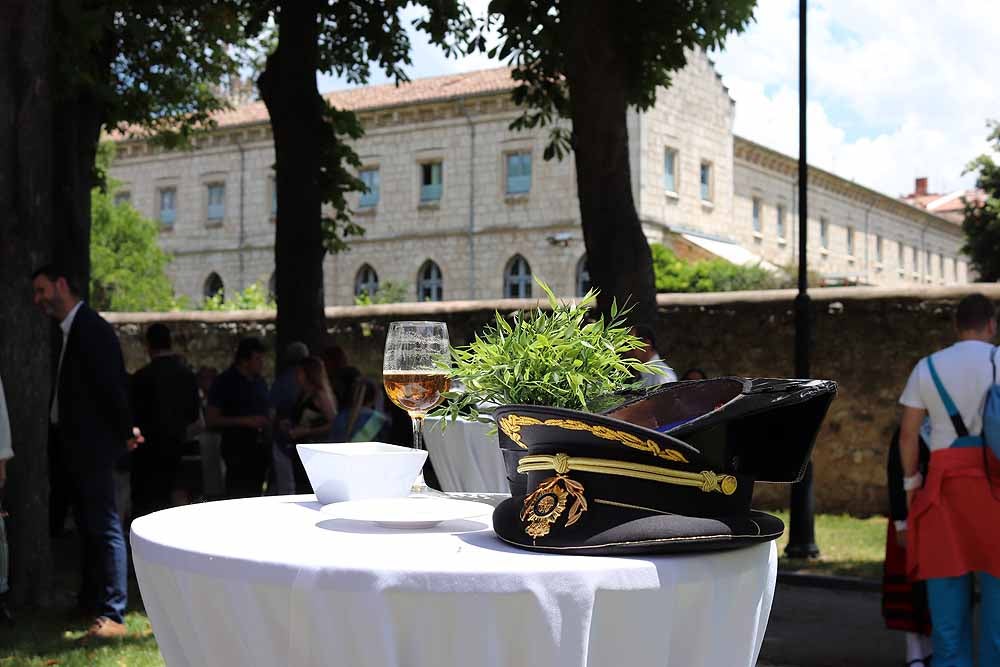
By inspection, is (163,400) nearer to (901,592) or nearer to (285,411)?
(285,411)

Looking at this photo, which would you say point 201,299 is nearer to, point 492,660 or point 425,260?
point 425,260

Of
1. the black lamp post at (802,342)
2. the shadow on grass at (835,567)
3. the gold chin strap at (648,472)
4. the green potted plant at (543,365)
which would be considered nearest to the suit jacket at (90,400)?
the green potted plant at (543,365)

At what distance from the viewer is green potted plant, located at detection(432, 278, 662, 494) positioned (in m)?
2.47

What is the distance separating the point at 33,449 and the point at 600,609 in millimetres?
6494

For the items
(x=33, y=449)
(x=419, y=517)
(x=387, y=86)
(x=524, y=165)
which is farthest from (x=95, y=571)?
(x=387, y=86)

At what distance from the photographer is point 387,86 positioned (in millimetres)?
50844

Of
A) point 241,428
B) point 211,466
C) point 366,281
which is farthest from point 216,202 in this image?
point 241,428

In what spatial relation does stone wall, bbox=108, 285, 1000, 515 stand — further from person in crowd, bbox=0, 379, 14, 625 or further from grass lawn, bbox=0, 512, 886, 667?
person in crowd, bbox=0, 379, 14, 625

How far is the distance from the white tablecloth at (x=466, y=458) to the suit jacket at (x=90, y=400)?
6.43ft

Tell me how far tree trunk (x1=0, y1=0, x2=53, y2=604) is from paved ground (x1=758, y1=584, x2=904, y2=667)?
4.76 meters

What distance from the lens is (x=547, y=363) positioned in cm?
247

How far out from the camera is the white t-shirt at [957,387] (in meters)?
5.83

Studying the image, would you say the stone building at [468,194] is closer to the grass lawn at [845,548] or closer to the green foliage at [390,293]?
the green foliage at [390,293]

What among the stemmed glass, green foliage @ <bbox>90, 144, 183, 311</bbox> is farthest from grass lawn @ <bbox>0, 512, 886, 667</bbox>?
green foliage @ <bbox>90, 144, 183, 311</bbox>
